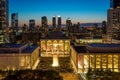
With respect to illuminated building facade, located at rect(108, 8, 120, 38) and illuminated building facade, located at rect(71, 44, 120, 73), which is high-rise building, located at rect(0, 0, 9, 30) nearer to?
illuminated building facade, located at rect(108, 8, 120, 38)

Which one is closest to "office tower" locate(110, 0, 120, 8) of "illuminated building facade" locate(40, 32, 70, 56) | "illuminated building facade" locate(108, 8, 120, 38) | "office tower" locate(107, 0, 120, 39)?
"office tower" locate(107, 0, 120, 39)

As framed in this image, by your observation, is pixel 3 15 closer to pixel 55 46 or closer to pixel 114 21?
pixel 55 46

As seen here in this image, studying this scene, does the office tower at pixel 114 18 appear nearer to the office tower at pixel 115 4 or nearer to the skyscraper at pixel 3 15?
the office tower at pixel 115 4

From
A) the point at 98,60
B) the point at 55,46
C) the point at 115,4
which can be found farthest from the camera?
the point at 115,4

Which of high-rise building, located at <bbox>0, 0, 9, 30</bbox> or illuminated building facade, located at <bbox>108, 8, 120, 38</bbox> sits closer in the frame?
high-rise building, located at <bbox>0, 0, 9, 30</bbox>

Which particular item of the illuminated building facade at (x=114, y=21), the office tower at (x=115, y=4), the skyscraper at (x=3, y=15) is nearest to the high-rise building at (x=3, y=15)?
the skyscraper at (x=3, y=15)

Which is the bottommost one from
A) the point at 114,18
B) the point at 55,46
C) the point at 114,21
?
the point at 55,46

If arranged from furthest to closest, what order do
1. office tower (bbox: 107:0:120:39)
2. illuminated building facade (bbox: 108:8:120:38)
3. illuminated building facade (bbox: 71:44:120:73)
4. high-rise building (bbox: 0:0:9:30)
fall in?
office tower (bbox: 107:0:120:39) < illuminated building facade (bbox: 108:8:120:38) < high-rise building (bbox: 0:0:9:30) < illuminated building facade (bbox: 71:44:120:73)

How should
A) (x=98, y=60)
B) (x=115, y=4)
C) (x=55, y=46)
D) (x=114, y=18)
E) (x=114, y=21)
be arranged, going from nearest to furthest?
(x=98, y=60) < (x=55, y=46) < (x=114, y=21) < (x=114, y=18) < (x=115, y=4)

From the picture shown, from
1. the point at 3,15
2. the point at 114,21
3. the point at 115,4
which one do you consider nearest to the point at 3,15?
the point at 3,15

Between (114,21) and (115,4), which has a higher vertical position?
(115,4)

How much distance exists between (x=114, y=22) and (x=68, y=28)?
5376 cm

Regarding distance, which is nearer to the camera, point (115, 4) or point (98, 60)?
point (98, 60)

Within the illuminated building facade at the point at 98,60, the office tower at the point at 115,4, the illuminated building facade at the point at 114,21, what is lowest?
the illuminated building facade at the point at 98,60
